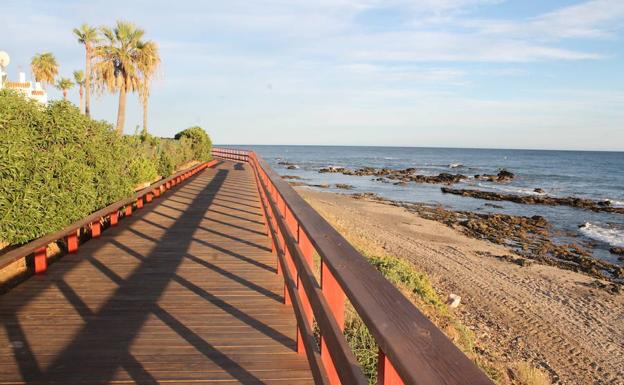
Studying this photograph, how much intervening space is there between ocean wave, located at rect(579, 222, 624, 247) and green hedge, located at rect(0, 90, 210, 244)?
22.3 metres

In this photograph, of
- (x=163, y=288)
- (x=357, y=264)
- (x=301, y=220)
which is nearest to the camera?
(x=357, y=264)

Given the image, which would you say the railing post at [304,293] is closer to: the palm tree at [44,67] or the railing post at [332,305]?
the railing post at [332,305]

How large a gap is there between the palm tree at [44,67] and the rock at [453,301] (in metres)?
60.6

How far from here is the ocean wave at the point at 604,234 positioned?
22641 mm

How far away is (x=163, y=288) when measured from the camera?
215 inches

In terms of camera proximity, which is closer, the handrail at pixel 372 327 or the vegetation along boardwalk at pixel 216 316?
the handrail at pixel 372 327

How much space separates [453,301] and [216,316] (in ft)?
28.9

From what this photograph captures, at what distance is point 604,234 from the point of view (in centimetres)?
2442

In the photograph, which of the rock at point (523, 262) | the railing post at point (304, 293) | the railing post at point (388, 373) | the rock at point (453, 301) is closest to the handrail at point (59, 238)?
the railing post at point (304, 293)

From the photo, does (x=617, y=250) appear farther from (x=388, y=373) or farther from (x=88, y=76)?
(x=88, y=76)

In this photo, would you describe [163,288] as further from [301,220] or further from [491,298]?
[491,298]

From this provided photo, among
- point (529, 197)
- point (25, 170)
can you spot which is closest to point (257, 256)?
point (25, 170)

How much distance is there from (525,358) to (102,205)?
29.2 ft

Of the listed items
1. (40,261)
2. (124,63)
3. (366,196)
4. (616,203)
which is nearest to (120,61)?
(124,63)
